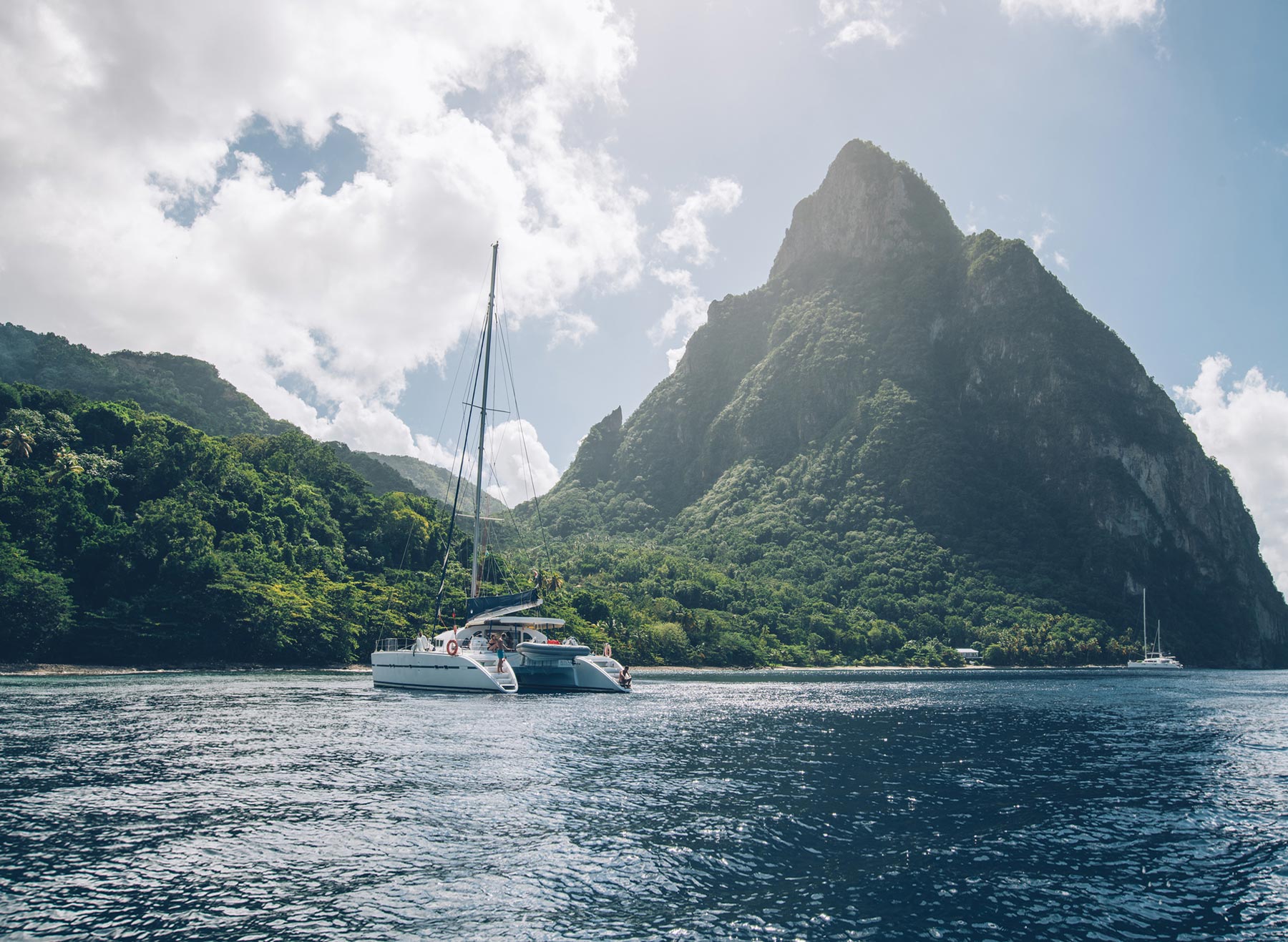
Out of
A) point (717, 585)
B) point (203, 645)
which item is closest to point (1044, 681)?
point (717, 585)

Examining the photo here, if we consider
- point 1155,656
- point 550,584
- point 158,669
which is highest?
point 550,584

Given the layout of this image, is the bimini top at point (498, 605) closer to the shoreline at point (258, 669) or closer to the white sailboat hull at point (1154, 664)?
the shoreline at point (258, 669)

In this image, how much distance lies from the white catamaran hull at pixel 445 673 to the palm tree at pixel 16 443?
51.9 m

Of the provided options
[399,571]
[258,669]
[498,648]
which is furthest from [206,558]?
[498,648]

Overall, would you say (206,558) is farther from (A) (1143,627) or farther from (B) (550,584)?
(A) (1143,627)

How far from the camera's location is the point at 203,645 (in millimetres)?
76750

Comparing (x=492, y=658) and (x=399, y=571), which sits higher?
(x=399, y=571)

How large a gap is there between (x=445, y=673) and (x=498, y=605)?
716 centimetres

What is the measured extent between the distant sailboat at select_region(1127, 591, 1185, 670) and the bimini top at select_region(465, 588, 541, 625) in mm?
153716

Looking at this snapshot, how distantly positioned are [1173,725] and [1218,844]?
32.6 meters

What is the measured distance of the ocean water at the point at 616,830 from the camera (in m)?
13.4

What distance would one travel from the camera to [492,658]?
55.8 meters

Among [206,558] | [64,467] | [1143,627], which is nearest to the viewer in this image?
[206,558]

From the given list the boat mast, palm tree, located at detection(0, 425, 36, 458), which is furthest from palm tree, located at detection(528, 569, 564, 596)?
the boat mast
